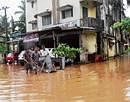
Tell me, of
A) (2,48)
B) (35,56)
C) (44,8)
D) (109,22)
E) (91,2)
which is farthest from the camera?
(109,22)

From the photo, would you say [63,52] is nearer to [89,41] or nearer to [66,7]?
[89,41]

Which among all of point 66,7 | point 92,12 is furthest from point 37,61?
point 92,12

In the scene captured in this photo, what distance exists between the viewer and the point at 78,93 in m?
12.4

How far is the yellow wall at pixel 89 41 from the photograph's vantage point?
36.4 m

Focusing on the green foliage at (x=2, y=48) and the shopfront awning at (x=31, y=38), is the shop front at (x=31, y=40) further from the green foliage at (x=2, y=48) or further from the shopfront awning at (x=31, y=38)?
the green foliage at (x=2, y=48)

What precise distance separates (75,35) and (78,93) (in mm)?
23394

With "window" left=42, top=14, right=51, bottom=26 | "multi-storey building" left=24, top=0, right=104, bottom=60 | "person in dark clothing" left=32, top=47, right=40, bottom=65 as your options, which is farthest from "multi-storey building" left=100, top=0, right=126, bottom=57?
"person in dark clothing" left=32, top=47, right=40, bottom=65

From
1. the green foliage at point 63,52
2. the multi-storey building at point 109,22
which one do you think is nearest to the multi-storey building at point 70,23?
the multi-storey building at point 109,22

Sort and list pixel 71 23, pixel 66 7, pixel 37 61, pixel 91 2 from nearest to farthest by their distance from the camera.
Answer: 1. pixel 37 61
2. pixel 71 23
3. pixel 66 7
4. pixel 91 2

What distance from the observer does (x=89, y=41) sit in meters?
37.3

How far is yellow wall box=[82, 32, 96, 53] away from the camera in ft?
120

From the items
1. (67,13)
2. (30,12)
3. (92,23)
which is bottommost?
(92,23)

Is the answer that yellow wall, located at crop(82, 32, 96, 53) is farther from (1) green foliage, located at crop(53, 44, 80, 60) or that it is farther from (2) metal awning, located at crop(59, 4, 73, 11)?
(1) green foliage, located at crop(53, 44, 80, 60)

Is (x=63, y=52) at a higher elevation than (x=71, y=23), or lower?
lower
